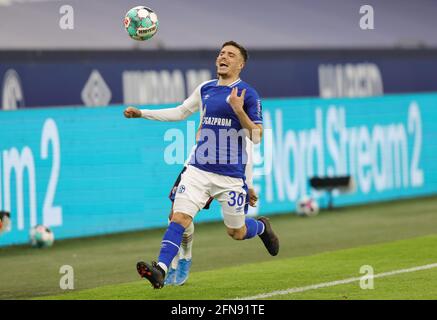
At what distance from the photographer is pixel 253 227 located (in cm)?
1053

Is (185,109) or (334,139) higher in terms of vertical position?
(185,109)

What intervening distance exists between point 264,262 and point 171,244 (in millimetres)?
3355

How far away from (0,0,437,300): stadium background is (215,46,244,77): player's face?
5.99 meters

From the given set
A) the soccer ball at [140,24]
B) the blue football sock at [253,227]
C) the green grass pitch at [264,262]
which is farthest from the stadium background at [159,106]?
the blue football sock at [253,227]

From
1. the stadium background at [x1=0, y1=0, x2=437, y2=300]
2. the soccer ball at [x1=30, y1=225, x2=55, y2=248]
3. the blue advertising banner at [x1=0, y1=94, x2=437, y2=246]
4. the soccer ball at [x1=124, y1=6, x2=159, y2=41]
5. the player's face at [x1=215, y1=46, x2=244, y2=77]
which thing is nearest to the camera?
the player's face at [x1=215, y1=46, x2=244, y2=77]

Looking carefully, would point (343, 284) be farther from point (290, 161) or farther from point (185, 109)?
point (290, 161)

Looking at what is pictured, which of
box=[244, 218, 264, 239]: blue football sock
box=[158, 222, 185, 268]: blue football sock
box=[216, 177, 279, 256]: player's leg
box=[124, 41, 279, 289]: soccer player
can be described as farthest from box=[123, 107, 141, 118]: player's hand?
box=[244, 218, 264, 239]: blue football sock

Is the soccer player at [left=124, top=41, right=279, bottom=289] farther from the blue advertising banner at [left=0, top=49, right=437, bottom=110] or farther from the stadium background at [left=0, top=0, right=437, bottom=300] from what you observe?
the blue advertising banner at [left=0, top=49, right=437, bottom=110]

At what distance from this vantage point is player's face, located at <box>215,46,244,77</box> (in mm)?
10000

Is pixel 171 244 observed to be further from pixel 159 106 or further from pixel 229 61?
pixel 159 106

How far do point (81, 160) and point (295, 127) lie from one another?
15.3ft

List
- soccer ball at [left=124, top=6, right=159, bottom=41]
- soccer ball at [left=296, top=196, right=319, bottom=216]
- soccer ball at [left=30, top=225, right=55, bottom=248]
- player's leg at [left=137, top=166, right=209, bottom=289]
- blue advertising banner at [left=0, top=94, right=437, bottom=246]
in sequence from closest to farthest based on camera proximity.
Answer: player's leg at [left=137, top=166, right=209, bottom=289], soccer ball at [left=124, top=6, right=159, bottom=41], soccer ball at [left=30, top=225, right=55, bottom=248], blue advertising banner at [left=0, top=94, right=437, bottom=246], soccer ball at [left=296, top=196, right=319, bottom=216]

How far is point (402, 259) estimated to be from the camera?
12258 millimetres
